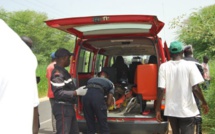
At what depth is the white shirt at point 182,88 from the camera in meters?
3.92

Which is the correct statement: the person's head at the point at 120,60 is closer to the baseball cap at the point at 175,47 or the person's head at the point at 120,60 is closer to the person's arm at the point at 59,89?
the person's arm at the point at 59,89

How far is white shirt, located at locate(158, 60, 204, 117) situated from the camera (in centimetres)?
392

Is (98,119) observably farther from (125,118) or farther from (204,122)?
(204,122)

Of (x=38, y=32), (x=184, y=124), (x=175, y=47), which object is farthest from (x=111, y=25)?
(x=38, y=32)

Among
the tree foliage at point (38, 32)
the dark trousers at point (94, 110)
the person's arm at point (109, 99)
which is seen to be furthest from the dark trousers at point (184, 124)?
the tree foliage at point (38, 32)

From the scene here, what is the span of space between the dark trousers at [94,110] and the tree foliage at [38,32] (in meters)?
42.9

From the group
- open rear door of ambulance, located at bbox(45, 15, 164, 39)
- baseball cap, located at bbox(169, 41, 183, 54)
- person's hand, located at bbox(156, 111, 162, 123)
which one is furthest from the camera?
person's hand, located at bbox(156, 111, 162, 123)

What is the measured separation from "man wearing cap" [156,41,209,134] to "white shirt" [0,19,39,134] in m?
2.99

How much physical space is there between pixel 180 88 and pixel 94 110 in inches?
62.8

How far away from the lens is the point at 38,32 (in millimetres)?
50594

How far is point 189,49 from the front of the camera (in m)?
5.24

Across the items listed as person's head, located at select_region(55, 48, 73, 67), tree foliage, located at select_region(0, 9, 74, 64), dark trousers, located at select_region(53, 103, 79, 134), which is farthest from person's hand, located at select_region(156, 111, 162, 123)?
tree foliage, located at select_region(0, 9, 74, 64)

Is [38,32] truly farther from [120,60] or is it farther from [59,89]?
[59,89]

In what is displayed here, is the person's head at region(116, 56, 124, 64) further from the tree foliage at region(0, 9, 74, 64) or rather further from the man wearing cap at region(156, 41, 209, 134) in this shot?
the tree foliage at region(0, 9, 74, 64)
